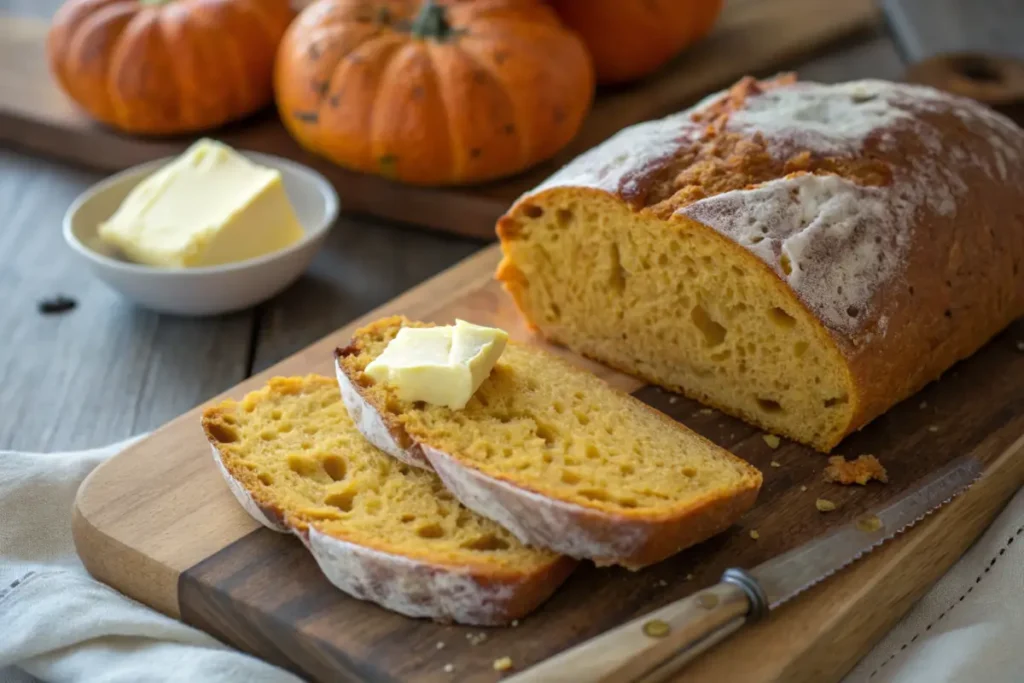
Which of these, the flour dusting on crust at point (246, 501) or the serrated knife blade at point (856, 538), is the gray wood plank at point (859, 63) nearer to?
the serrated knife blade at point (856, 538)

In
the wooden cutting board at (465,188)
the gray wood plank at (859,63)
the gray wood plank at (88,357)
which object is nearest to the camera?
the gray wood plank at (88,357)

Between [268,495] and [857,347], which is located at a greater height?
[268,495]

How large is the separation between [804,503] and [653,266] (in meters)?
0.72

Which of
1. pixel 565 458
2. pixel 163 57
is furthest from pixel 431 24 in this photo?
pixel 565 458

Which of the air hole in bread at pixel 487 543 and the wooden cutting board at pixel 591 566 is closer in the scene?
the wooden cutting board at pixel 591 566

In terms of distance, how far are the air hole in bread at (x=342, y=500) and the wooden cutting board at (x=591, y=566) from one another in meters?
0.12

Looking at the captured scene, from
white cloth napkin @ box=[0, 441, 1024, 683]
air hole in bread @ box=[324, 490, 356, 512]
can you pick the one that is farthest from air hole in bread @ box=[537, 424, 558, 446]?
white cloth napkin @ box=[0, 441, 1024, 683]

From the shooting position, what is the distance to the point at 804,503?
106 inches

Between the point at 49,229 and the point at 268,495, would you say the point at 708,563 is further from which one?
the point at 49,229

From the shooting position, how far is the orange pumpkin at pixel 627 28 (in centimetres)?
461

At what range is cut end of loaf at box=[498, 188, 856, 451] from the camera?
9.29 ft

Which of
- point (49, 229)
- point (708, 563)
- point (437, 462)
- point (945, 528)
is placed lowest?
point (945, 528)

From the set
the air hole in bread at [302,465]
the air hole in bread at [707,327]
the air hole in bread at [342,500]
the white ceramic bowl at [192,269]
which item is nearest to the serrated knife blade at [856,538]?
the air hole in bread at [707,327]

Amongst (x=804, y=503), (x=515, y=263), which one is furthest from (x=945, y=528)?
(x=515, y=263)
